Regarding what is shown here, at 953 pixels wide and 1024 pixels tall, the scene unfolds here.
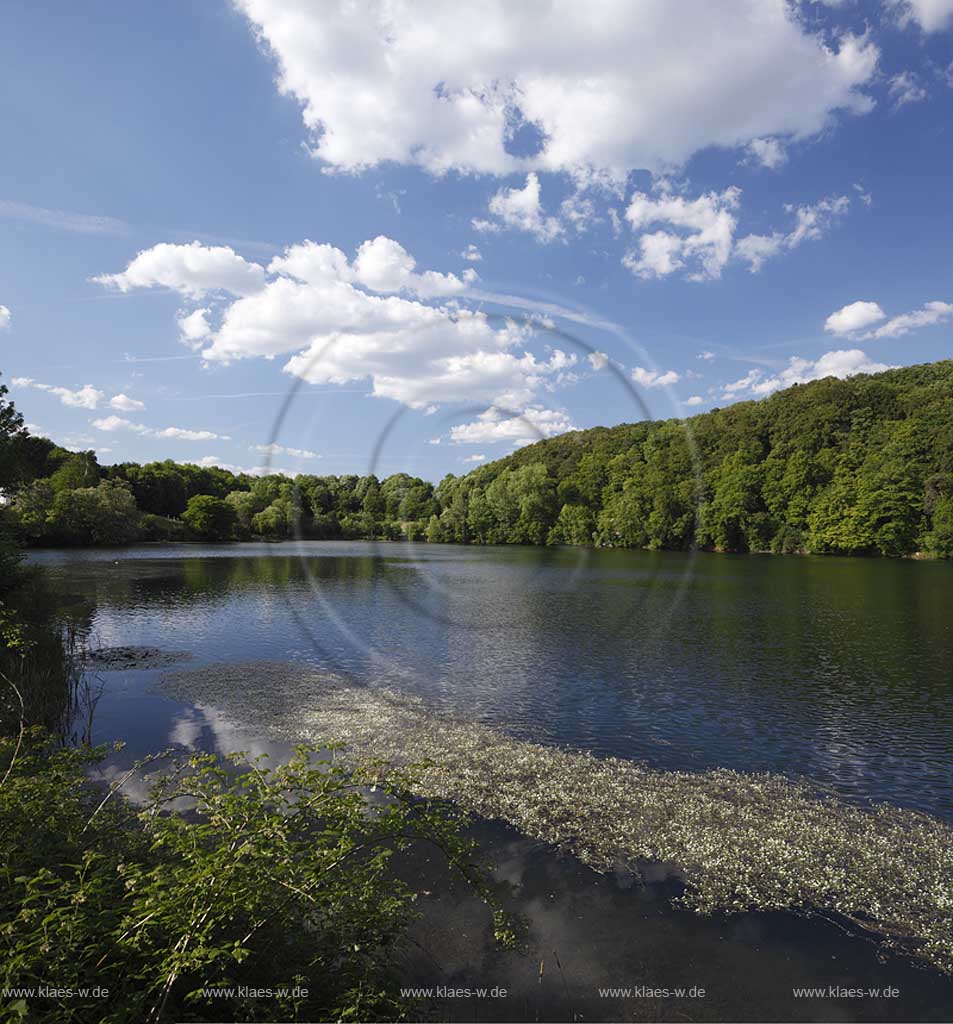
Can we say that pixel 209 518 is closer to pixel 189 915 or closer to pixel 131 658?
pixel 131 658

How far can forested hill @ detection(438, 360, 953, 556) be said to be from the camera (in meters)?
95.7

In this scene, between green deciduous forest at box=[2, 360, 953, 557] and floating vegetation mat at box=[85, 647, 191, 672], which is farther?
green deciduous forest at box=[2, 360, 953, 557]

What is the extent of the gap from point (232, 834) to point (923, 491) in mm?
116527

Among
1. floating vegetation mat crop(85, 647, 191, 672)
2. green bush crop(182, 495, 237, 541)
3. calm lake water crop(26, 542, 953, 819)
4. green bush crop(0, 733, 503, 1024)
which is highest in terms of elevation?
green bush crop(182, 495, 237, 541)

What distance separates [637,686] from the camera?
2281 cm

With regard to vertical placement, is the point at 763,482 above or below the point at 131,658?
above

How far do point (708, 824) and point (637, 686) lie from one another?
10.9 meters

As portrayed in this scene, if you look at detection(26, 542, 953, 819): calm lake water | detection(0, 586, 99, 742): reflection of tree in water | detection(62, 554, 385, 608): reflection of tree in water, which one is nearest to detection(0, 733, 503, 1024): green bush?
detection(0, 586, 99, 742): reflection of tree in water

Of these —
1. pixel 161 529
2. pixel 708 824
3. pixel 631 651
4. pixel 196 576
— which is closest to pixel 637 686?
pixel 631 651

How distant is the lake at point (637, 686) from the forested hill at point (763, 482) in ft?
154

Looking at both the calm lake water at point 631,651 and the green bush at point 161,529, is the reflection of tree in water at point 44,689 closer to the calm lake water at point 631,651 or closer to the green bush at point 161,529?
the calm lake water at point 631,651

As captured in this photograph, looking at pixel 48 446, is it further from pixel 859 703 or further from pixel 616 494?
pixel 859 703

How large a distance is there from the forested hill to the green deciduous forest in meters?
0.29

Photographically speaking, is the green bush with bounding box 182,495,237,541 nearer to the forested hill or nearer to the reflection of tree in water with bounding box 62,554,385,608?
the reflection of tree in water with bounding box 62,554,385,608
